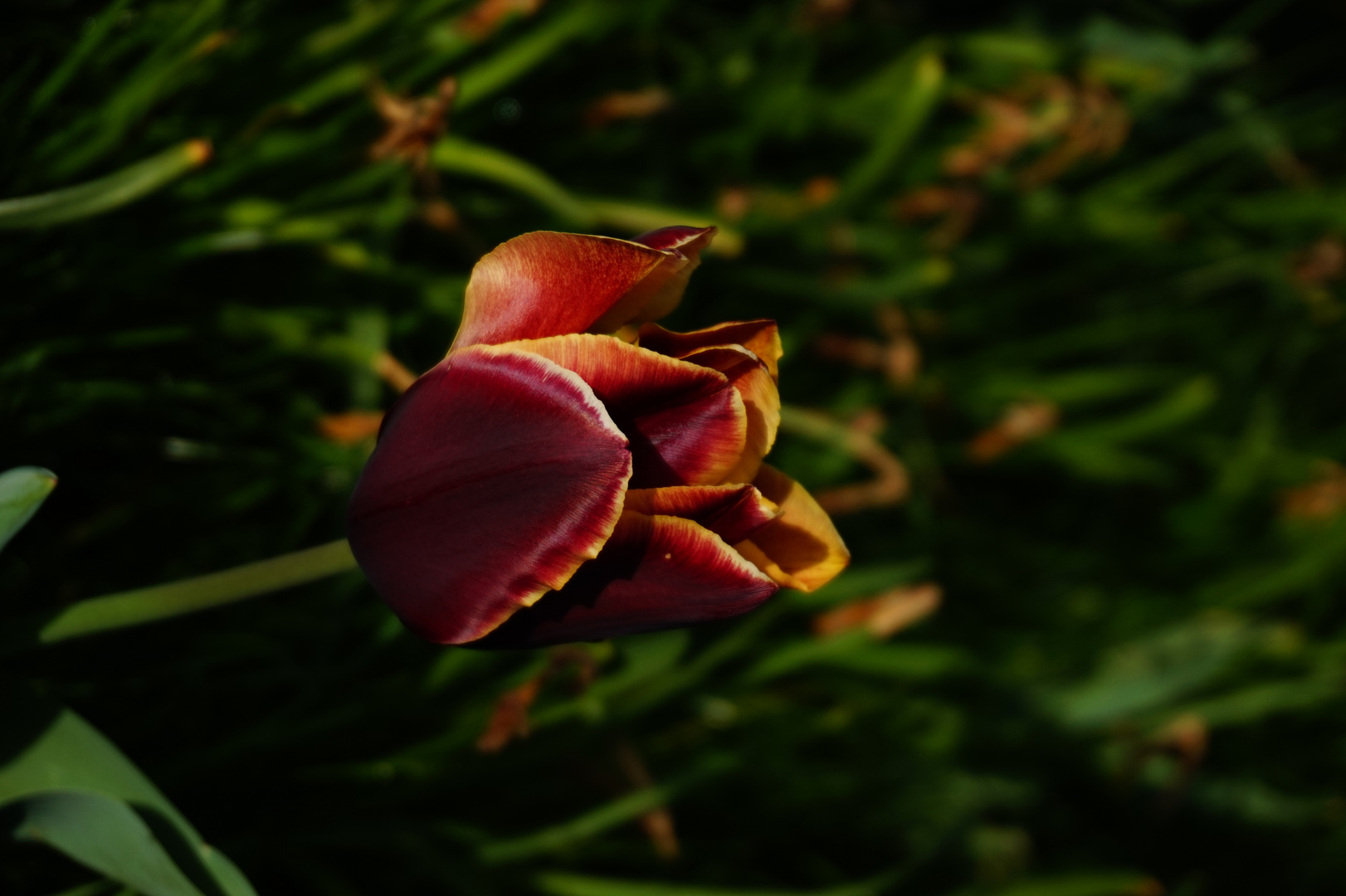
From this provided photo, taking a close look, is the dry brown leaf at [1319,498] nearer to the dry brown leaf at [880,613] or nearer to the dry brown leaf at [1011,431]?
the dry brown leaf at [1011,431]

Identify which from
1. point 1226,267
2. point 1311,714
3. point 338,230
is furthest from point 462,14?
point 1311,714

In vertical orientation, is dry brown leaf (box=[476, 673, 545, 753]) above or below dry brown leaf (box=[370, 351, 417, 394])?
below

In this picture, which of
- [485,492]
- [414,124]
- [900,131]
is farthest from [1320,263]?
[485,492]

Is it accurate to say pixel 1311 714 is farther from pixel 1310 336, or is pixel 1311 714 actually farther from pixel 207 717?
pixel 207 717

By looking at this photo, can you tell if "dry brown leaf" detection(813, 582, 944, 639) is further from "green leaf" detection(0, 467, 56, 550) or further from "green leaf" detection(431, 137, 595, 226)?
"green leaf" detection(0, 467, 56, 550)

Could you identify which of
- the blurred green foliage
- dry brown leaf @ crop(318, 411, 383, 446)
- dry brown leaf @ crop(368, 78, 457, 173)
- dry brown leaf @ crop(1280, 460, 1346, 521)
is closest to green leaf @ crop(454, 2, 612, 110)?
the blurred green foliage

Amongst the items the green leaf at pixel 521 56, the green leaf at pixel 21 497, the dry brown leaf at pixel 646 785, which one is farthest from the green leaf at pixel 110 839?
the green leaf at pixel 521 56
